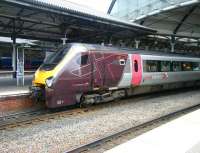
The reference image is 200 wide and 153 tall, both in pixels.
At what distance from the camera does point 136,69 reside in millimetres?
16188

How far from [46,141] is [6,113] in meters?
4.55

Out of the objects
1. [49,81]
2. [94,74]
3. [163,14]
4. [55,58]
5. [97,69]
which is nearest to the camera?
[49,81]

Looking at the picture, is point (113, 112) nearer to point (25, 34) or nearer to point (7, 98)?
point (7, 98)

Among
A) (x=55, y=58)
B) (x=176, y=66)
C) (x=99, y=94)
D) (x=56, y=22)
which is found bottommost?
(x=99, y=94)

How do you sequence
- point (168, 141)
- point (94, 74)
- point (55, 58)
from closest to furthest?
point (168, 141) → point (55, 58) → point (94, 74)

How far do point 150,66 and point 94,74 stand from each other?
16.8ft

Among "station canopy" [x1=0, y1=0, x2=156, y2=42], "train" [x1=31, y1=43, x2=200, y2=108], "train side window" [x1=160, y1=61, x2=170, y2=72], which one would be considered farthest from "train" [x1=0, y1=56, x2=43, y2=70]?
"train" [x1=31, y1=43, x2=200, y2=108]

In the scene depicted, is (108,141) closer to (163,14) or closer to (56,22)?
(56,22)

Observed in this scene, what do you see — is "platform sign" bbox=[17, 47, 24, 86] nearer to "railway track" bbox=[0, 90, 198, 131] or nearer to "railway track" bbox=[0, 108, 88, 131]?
"railway track" bbox=[0, 90, 198, 131]

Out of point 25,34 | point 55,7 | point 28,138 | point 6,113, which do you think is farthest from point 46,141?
point 25,34

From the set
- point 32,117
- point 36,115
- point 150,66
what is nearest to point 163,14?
point 150,66

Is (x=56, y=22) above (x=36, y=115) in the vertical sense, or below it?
above

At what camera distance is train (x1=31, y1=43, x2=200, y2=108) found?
40.0ft

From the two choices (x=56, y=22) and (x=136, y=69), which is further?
(x=56, y=22)
